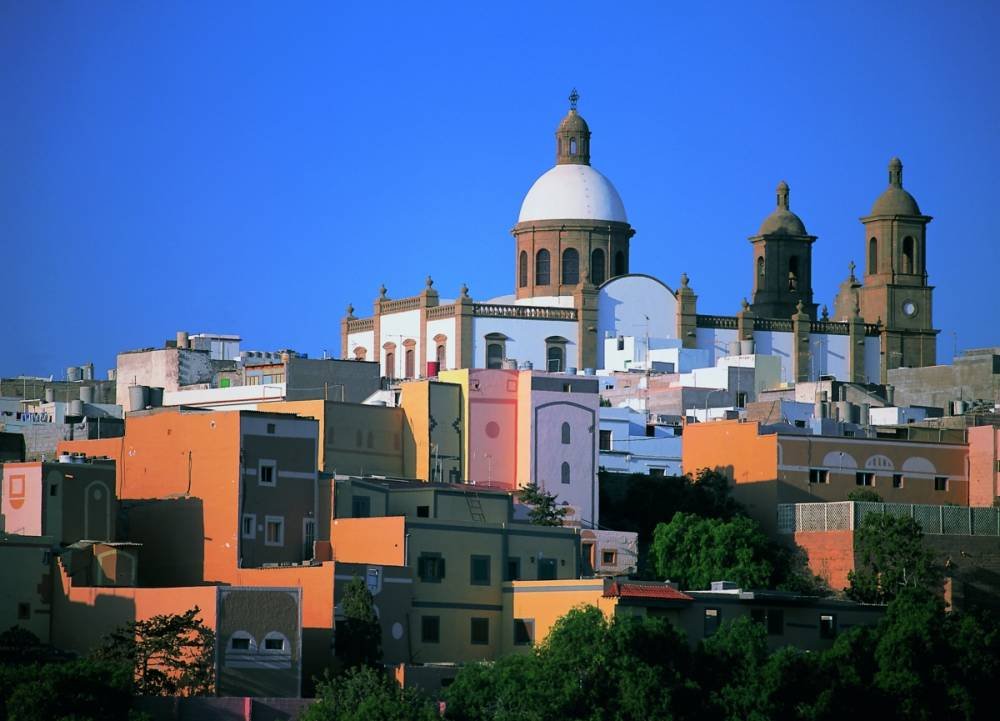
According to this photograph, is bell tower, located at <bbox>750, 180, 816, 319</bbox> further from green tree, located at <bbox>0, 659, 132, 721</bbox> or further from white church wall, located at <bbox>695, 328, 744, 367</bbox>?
green tree, located at <bbox>0, 659, 132, 721</bbox>

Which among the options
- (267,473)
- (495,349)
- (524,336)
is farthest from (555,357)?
(267,473)

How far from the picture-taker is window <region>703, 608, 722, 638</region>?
1833 inches

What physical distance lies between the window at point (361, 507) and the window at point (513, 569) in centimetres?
319

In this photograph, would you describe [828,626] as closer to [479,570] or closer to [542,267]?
[479,570]

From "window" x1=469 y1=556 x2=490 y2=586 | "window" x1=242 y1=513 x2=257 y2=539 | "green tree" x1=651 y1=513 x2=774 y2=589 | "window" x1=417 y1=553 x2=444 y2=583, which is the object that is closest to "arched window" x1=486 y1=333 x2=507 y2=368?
"green tree" x1=651 y1=513 x2=774 y2=589

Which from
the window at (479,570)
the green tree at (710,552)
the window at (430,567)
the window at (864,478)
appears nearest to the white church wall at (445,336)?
the window at (864,478)

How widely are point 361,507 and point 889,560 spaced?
10.9 metres

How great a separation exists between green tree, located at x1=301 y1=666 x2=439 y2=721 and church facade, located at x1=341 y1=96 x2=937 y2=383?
3413 cm

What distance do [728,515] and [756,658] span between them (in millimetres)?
13951

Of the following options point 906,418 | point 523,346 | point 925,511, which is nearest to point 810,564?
point 925,511

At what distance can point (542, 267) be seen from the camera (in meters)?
83.2

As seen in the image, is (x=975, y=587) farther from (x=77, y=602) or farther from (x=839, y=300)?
(x=839, y=300)

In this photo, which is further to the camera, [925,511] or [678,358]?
[678,358]

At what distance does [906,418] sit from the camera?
70250 mm
